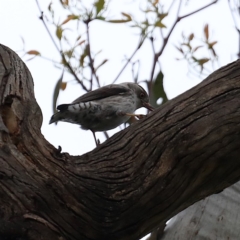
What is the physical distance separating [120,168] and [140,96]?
8.27 feet

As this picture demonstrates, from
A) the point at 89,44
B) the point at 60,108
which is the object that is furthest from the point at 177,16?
the point at 60,108

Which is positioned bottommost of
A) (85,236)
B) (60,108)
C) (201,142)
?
(85,236)

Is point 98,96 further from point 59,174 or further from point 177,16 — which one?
point 59,174

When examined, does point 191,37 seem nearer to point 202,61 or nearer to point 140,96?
point 202,61

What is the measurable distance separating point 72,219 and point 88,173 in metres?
0.22

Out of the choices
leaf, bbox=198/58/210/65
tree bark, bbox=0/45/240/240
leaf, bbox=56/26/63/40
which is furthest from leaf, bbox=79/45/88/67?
tree bark, bbox=0/45/240/240

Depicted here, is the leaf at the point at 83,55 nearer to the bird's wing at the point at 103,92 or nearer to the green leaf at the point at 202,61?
the bird's wing at the point at 103,92

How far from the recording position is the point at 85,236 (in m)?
2.50

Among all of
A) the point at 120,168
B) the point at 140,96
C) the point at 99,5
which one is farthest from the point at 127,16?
the point at 120,168

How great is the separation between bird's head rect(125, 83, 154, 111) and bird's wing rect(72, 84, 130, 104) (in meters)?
0.12

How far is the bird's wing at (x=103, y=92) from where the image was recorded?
4.47 meters

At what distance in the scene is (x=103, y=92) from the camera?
15.3 ft

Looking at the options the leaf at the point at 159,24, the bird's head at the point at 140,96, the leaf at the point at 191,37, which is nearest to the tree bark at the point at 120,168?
the leaf at the point at 159,24

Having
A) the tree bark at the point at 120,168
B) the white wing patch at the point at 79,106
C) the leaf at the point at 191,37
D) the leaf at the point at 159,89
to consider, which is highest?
the leaf at the point at 191,37
